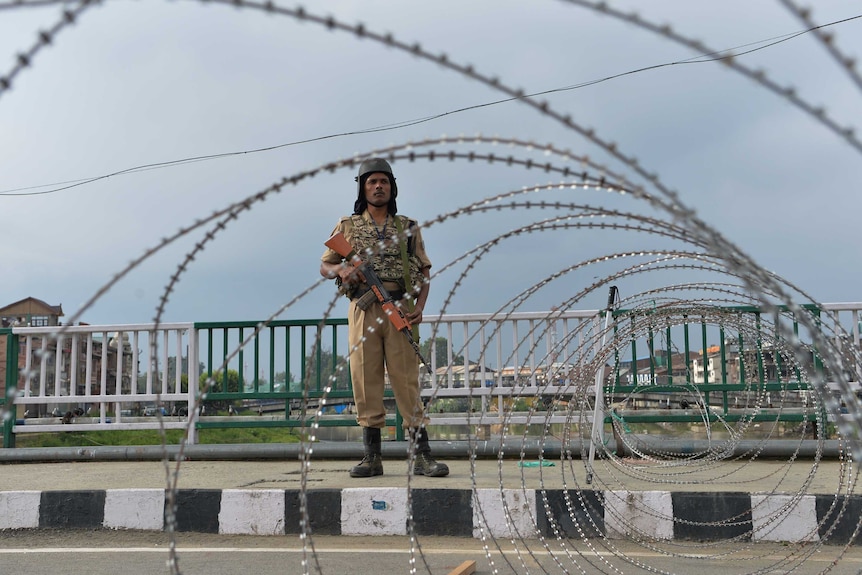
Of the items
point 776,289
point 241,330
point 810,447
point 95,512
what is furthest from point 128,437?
point 776,289

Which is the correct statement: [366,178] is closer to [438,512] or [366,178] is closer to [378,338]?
[378,338]

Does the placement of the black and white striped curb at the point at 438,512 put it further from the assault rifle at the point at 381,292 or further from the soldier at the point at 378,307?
the assault rifle at the point at 381,292

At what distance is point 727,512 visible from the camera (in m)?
3.95

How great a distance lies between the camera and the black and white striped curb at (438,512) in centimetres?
385

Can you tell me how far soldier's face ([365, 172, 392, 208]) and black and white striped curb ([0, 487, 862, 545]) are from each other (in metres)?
1.70

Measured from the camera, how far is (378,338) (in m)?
4.69

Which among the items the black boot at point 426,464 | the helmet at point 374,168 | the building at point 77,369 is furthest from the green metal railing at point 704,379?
the building at point 77,369

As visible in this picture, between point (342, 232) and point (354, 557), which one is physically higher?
point (342, 232)

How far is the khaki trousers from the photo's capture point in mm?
4645

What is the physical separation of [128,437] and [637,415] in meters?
7.37

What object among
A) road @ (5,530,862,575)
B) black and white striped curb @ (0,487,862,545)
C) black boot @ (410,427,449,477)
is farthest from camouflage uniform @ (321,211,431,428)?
road @ (5,530,862,575)

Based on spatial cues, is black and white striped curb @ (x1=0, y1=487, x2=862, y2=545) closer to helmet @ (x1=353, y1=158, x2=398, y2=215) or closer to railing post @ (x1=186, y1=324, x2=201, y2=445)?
helmet @ (x1=353, y1=158, x2=398, y2=215)

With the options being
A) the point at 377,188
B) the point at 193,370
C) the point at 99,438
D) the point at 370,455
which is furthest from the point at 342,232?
the point at 99,438

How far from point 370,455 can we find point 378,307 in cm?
95
